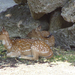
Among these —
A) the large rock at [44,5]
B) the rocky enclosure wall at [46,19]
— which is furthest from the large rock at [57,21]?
the large rock at [44,5]

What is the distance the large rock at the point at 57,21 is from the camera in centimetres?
695

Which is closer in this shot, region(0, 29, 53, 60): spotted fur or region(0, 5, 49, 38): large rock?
region(0, 29, 53, 60): spotted fur

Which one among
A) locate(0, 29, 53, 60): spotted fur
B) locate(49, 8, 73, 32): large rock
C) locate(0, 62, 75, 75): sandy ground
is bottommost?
locate(0, 62, 75, 75): sandy ground

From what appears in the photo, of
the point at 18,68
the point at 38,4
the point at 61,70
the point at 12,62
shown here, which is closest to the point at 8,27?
the point at 38,4

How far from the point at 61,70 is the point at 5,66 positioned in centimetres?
159

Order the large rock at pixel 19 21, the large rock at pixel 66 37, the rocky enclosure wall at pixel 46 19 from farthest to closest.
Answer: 1. the large rock at pixel 19 21
2. the large rock at pixel 66 37
3. the rocky enclosure wall at pixel 46 19

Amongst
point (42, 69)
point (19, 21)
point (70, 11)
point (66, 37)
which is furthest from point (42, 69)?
point (19, 21)

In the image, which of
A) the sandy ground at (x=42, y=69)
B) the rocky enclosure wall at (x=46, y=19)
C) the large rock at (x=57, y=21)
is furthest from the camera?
the large rock at (x=57, y=21)

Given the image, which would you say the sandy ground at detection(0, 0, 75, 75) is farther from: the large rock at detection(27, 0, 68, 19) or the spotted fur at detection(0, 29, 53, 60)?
the large rock at detection(27, 0, 68, 19)

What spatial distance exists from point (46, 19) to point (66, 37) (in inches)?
67.6

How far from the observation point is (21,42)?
5.12 m

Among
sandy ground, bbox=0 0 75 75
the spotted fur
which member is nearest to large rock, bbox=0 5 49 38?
the spotted fur

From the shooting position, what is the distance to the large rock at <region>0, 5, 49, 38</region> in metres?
7.58

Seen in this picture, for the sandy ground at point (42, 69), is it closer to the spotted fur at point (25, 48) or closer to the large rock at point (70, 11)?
the spotted fur at point (25, 48)
